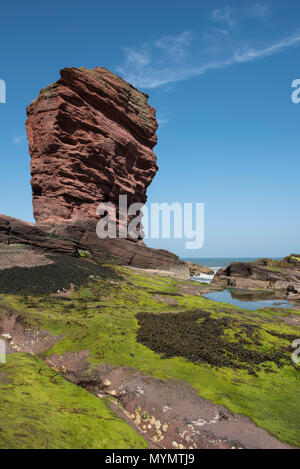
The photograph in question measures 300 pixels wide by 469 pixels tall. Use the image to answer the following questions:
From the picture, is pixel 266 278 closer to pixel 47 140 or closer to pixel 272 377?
pixel 272 377

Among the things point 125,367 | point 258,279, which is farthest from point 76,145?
point 125,367

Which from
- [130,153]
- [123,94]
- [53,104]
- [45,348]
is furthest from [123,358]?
[123,94]

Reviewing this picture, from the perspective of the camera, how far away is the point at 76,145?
4022 cm

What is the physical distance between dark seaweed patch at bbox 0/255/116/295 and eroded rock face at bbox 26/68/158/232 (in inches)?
681

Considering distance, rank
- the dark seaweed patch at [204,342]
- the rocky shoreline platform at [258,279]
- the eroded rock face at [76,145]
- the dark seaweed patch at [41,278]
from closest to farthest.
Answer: the dark seaweed patch at [204,342] < the dark seaweed patch at [41,278] < the eroded rock face at [76,145] < the rocky shoreline platform at [258,279]

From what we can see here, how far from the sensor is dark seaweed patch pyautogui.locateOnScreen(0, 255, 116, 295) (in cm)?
1684

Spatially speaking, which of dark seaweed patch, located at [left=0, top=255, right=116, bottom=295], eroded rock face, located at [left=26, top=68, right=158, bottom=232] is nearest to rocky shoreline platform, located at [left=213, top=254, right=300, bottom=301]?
eroded rock face, located at [left=26, top=68, right=158, bottom=232]

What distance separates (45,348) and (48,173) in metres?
35.1

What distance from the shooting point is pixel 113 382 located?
25.5ft

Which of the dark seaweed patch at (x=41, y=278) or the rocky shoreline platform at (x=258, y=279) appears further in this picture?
the rocky shoreline platform at (x=258, y=279)

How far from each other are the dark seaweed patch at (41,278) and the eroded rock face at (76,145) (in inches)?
681

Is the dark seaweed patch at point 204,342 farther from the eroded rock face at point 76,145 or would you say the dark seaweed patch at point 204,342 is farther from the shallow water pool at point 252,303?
the eroded rock face at point 76,145

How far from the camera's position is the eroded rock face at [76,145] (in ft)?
128

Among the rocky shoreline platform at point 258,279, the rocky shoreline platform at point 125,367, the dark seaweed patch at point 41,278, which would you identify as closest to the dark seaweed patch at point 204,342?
the rocky shoreline platform at point 125,367
